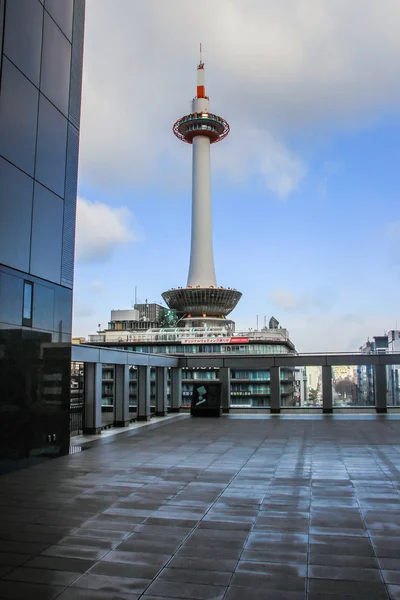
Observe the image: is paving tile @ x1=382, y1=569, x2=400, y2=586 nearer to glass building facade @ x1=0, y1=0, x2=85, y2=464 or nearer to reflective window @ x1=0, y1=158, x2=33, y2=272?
glass building facade @ x1=0, y1=0, x2=85, y2=464

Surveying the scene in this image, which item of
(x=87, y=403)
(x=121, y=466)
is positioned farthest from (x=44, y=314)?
(x=87, y=403)

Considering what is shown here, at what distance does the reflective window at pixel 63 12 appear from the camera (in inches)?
672

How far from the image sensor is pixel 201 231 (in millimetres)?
123750

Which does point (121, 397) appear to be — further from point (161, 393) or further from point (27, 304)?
point (27, 304)

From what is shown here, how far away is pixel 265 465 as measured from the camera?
1484 cm

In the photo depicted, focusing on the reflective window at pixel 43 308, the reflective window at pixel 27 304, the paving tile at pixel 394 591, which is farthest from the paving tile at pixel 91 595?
the reflective window at pixel 43 308

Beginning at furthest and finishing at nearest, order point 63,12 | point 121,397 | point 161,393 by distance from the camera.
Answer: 1. point 161,393
2. point 121,397
3. point 63,12

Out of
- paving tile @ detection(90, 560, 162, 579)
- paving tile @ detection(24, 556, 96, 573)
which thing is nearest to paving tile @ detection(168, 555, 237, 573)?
paving tile @ detection(90, 560, 162, 579)

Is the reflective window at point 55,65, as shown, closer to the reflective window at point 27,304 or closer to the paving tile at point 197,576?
the reflective window at point 27,304

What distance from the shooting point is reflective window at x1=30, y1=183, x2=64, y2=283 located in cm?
1585

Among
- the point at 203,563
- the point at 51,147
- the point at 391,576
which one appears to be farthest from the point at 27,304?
the point at 391,576

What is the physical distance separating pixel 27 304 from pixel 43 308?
0.84 metres

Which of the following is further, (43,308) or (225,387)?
(225,387)

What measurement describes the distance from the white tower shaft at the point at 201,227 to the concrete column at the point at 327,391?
298ft
